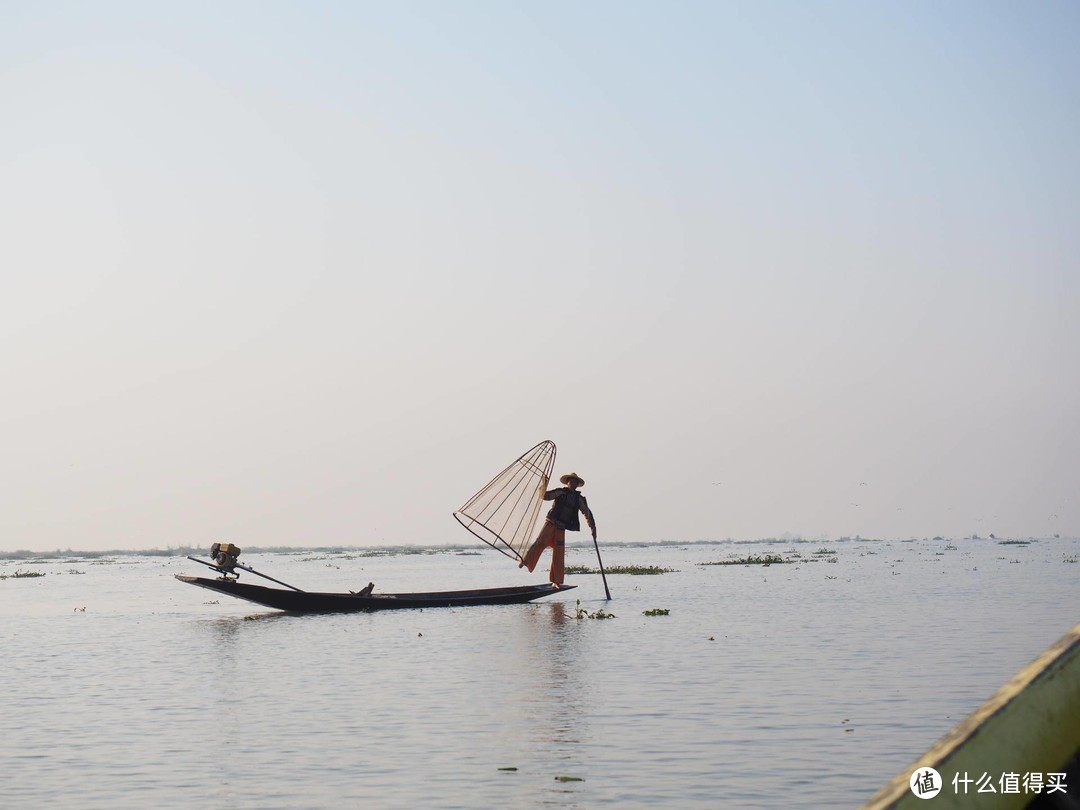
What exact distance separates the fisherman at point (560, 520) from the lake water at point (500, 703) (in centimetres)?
176

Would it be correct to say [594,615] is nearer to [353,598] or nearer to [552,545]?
[552,545]

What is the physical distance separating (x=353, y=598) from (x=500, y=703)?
19.4 metres

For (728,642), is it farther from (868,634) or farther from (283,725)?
(283,725)

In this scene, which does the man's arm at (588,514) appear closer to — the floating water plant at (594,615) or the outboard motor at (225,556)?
the floating water plant at (594,615)

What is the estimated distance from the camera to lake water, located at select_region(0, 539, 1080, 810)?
12.2 m

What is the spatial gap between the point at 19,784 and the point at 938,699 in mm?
11849

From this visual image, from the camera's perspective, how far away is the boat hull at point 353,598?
3468 cm

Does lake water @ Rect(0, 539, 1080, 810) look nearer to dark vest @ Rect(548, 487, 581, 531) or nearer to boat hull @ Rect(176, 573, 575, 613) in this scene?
boat hull @ Rect(176, 573, 575, 613)

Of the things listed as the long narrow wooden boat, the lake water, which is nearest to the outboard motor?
the long narrow wooden boat

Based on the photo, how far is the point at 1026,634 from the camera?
26.7 meters

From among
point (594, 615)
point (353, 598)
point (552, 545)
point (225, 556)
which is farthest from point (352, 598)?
point (594, 615)

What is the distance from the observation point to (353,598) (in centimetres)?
3653

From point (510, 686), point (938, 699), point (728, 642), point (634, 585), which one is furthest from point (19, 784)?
A: point (634, 585)

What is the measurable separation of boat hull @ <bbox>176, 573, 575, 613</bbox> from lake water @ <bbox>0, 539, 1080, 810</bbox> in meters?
0.61
